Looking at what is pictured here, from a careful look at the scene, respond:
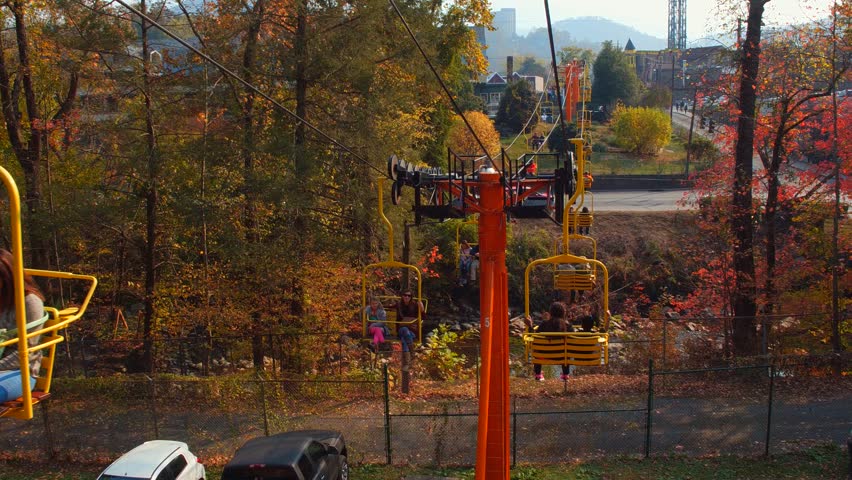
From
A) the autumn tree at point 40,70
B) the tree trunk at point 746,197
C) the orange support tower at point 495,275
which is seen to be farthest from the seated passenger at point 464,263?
the orange support tower at point 495,275

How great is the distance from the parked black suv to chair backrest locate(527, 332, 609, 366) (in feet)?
11.7

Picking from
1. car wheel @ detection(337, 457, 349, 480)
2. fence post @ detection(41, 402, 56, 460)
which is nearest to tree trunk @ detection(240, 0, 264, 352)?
fence post @ detection(41, 402, 56, 460)

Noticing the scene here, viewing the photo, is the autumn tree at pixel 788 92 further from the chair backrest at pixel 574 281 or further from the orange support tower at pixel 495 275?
the orange support tower at pixel 495 275

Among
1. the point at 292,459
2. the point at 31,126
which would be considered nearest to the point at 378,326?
the point at 292,459

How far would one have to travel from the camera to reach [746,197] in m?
18.6

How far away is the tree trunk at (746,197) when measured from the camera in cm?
1819

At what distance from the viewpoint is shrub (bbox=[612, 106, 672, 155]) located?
50125mm

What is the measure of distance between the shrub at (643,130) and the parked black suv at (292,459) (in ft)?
145

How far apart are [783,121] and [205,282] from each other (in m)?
15.6

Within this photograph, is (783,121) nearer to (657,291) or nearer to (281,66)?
(281,66)

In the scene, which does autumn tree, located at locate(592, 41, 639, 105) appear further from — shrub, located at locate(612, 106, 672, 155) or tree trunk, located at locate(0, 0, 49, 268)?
tree trunk, located at locate(0, 0, 49, 268)

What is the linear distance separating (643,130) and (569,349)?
142 feet

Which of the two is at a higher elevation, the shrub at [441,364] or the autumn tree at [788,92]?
the autumn tree at [788,92]

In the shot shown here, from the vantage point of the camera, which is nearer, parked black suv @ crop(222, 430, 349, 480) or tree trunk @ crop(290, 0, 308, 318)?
parked black suv @ crop(222, 430, 349, 480)
